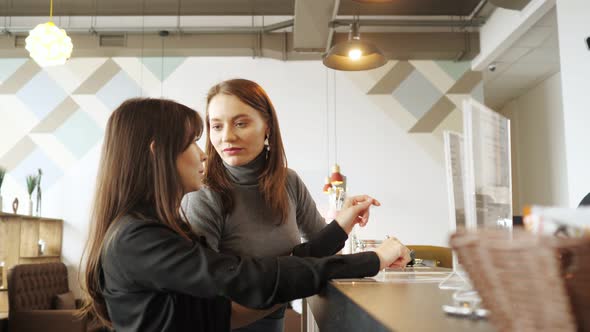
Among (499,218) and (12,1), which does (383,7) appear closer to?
(12,1)

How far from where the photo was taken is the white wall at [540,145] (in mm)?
→ 7191

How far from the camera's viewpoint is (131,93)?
6270 mm

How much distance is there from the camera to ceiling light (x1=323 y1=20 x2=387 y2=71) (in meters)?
4.03

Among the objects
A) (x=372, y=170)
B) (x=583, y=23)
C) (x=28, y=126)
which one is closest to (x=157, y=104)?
(x=583, y=23)

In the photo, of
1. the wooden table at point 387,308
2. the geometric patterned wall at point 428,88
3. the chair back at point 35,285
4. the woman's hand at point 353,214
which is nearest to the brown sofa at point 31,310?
the chair back at point 35,285

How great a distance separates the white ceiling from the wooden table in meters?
4.69

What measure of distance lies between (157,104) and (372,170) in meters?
5.01

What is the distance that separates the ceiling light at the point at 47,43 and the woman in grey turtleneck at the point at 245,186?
3.03 meters

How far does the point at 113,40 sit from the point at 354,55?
335 centimetres

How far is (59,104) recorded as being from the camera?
624cm

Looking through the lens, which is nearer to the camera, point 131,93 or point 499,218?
point 499,218

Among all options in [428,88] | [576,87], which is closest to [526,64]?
[428,88]

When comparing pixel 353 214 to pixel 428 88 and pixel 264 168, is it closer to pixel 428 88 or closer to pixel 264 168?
pixel 264 168

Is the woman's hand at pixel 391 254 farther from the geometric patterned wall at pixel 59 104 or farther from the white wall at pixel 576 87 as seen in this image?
the geometric patterned wall at pixel 59 104
